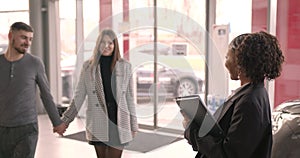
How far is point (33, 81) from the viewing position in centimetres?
254

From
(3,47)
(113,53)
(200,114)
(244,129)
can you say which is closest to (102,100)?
(113,53)

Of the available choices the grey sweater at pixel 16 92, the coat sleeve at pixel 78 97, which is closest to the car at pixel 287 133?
the coat sleeve at pixel 78 97

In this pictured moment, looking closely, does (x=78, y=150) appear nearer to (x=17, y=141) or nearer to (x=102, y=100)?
(x=17, y=141)

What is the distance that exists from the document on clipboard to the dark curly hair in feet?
0.70

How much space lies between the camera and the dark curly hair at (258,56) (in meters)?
1.34

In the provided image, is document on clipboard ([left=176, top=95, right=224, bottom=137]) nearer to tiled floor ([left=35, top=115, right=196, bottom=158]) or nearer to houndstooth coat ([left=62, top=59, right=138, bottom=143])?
houndstooth coat ([left=62, top=59, right=138, bottom=143])

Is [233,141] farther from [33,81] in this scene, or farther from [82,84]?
[33,81]

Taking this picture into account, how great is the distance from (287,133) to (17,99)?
5.71 feet

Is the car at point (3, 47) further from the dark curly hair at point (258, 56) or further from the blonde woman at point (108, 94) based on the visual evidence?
the dark curly hair at point (258, 56)

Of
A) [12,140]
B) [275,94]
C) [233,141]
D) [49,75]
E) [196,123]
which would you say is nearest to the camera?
[233,141]

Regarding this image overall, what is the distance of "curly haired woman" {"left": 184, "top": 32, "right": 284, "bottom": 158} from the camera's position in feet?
4.27

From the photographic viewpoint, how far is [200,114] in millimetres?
1424

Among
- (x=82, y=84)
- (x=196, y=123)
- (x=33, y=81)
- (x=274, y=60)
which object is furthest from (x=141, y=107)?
(x=274, y=60)

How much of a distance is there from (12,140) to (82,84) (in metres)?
0.61
